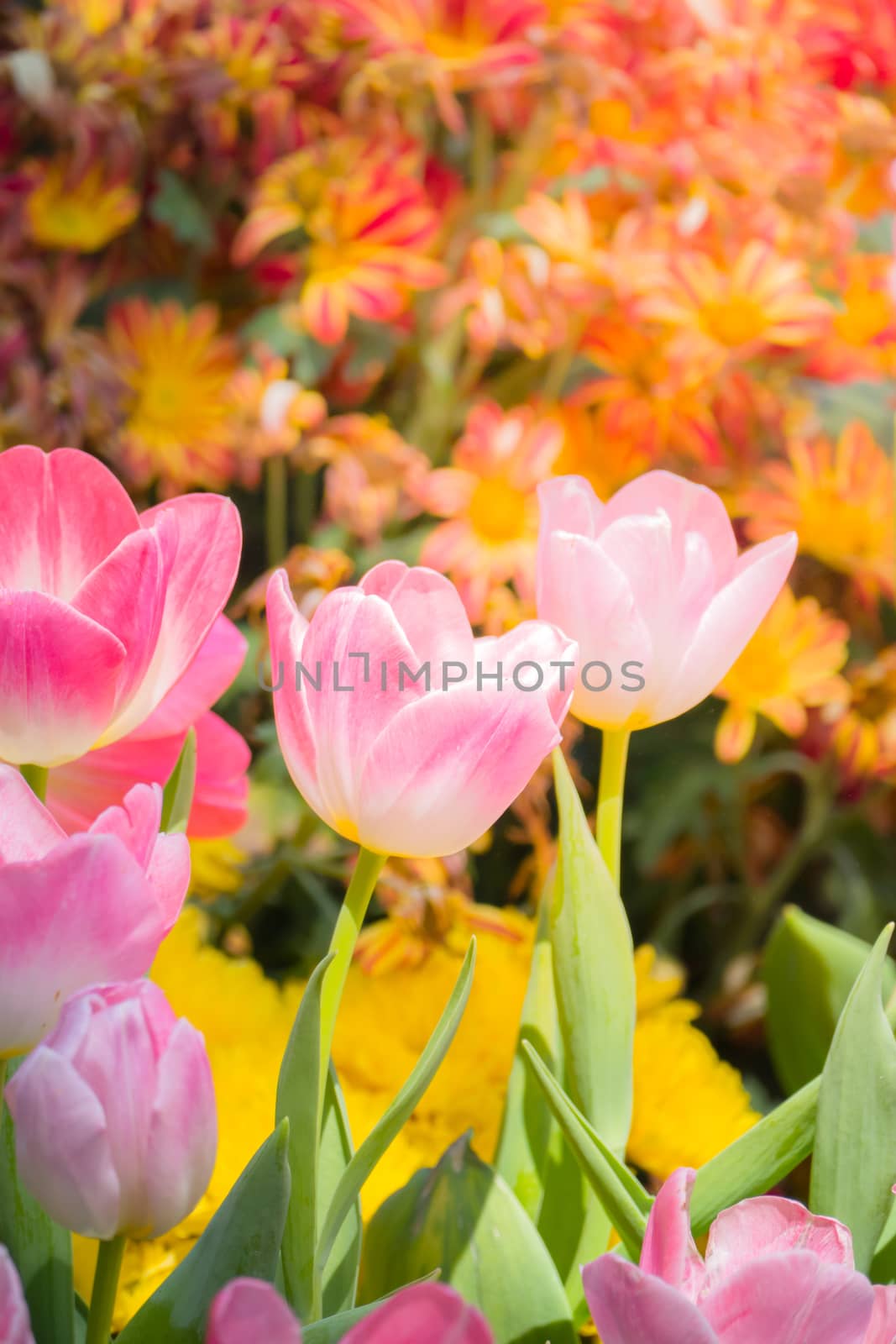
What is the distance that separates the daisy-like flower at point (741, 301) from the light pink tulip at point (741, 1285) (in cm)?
38

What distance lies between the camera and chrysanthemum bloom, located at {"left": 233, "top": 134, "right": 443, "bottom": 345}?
1.74 feet

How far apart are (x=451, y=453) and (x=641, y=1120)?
34 centimetres

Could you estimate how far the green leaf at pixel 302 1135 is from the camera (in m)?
0.17

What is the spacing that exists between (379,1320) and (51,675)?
84 millimetres

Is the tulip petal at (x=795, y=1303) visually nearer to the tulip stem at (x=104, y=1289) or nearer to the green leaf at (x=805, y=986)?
the tulip stem at (x=104, y=1289)

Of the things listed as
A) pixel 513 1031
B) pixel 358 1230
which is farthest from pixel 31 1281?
pixel 513 1031

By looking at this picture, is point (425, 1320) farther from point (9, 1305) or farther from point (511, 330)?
point (511, 330)

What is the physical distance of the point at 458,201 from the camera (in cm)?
60

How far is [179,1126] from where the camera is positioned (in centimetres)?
14

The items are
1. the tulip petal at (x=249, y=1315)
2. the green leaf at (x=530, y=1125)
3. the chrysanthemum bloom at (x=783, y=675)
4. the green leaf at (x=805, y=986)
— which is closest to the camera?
the tulip petal at (x=249, y=1315)

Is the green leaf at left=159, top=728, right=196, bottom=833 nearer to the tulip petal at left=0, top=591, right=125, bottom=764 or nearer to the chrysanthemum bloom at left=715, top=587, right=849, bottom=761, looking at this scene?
the tulip petal at left=0, top=591, right=125, bottom=764

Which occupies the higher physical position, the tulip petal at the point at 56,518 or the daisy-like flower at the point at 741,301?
the tulip petal at the point at 56,518

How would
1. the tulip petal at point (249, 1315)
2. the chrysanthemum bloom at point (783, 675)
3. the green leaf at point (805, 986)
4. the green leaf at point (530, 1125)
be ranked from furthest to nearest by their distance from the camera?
the chrysanthemum bloom at point (783, 675) < the green leaf at point (805, 986) < the green leaf at point (530, 1125) < the tulip petal at point (249, 1315)

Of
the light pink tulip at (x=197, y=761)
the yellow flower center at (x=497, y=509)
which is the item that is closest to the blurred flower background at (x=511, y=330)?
the yellow flower center at (x=497, y=509)
